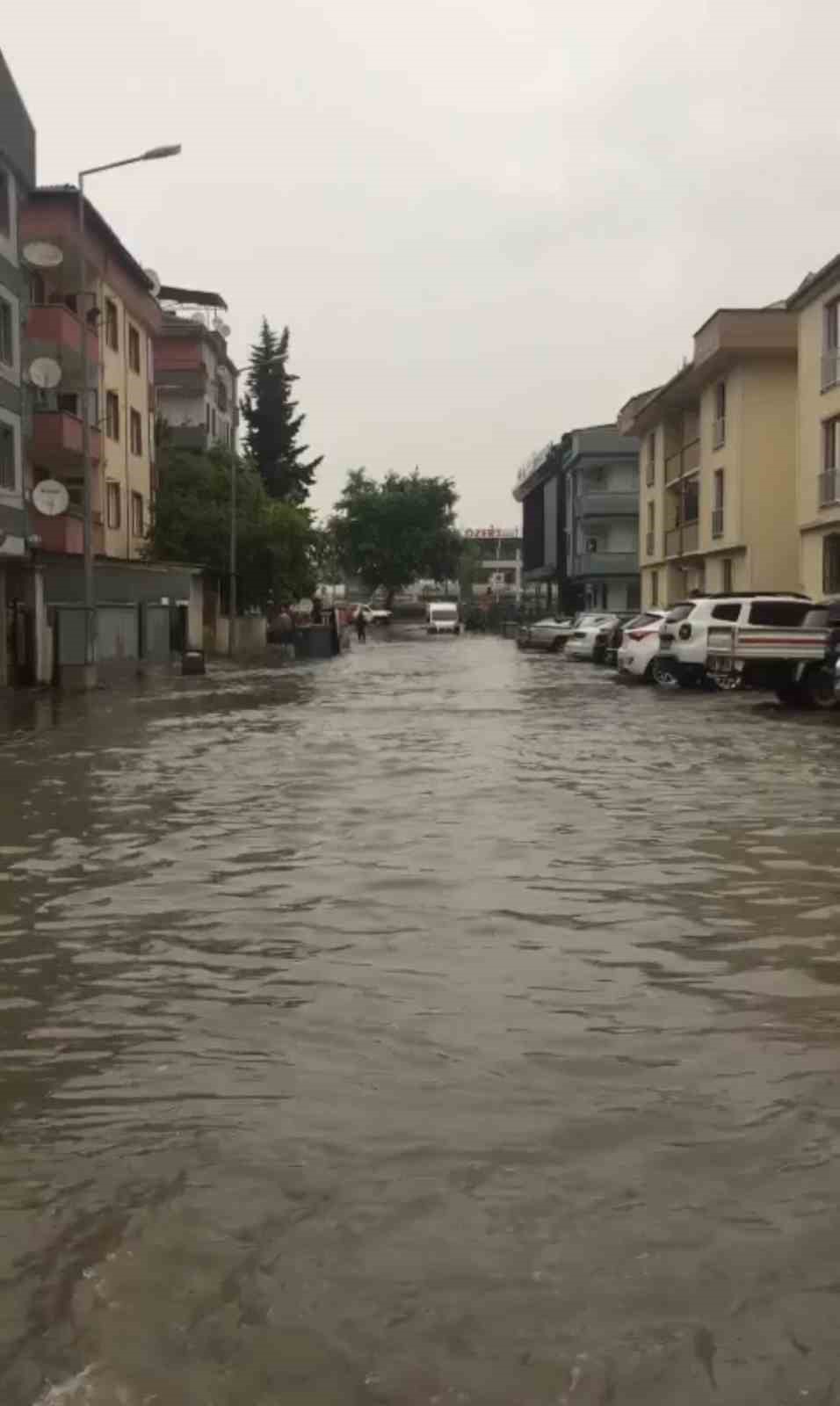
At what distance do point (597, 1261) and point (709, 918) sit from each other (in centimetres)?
427

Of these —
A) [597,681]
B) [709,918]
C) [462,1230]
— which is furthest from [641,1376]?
[597,681]

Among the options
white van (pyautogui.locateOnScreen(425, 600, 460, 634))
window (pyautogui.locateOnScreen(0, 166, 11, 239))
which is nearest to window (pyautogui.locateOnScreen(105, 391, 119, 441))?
window (pyautogui.locateOnScreen(0, 166, 11, 239))

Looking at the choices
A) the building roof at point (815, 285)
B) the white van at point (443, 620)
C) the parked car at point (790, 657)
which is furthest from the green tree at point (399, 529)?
the parked car at point (790, 657)

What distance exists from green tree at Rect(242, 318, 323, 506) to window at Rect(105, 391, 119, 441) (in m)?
41.3

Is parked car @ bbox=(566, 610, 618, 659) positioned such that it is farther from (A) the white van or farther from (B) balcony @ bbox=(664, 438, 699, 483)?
(A) the white van

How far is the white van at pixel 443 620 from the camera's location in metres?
86.9

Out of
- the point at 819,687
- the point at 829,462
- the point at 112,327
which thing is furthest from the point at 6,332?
the point at 829,462

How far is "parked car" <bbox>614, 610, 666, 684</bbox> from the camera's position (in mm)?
30984

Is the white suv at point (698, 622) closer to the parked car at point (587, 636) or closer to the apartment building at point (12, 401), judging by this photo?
the apartment building at point (12, 401)

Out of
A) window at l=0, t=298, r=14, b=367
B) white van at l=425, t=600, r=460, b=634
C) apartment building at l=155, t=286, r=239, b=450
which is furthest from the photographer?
white van at l=425, t=600, r=460, b=634

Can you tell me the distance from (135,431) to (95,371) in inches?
281

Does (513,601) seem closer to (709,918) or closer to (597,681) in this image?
(597,681)

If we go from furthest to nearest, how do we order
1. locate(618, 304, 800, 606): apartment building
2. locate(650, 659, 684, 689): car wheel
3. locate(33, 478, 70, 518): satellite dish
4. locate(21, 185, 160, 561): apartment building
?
locate(618, 304, 800, 606): apartment building
locate(21, 185, 160, 561): apartment building
locate(33, 478, 70, 518): satellite dish
locate(650, 659, 684, 689): car wheel

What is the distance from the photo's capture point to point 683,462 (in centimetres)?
5378
